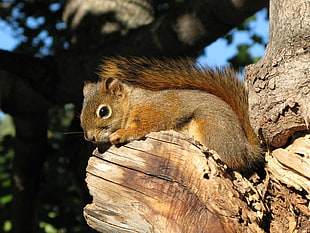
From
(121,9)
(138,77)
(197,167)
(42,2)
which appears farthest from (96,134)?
(42,2)

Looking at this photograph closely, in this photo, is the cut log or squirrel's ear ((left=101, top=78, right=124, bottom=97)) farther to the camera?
squirrel's ear ((left=101, top=78, right=124, bottom=97))

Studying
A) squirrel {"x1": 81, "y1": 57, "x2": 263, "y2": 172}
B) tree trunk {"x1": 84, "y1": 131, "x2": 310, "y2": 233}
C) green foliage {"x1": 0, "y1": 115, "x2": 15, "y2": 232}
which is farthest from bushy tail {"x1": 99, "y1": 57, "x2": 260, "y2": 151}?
green foliage {"x1": 0, "y1": 115, "x2": 15, "y2": 232}

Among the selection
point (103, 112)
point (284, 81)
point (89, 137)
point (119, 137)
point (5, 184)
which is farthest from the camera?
point (5, 184)

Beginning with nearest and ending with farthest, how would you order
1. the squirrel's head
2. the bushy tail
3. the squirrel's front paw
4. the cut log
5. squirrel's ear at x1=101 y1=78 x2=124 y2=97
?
the cut log → the squirrel's front paw → the bushy tail → the squirrel's head → squirrel's ear at x1=101 y1=78 x2=124 y2=97

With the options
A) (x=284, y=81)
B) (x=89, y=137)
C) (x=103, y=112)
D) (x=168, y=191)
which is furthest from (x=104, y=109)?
(x=284, y=81)

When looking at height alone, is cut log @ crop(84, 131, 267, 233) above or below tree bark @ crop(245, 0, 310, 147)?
below

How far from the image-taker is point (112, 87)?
2.22 m

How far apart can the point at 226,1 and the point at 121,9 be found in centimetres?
99

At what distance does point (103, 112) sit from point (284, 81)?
0.94 m

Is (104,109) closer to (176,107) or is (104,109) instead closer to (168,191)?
(176,107)

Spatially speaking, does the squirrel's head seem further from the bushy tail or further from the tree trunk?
the tree trunk

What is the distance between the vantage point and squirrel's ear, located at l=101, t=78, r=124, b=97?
221cm

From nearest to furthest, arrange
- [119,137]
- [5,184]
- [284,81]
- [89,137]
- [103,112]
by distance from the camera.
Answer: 1. [284,81]
2. [119,137]
3. [89,137]
4. [103,112]
5. [5,184]

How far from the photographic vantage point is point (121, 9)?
3.23m
